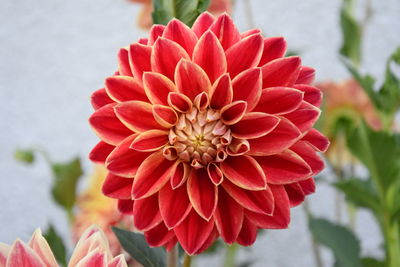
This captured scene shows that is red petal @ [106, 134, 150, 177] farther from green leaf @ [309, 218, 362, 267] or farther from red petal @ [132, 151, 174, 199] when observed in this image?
green leaf @ [309, 218, 362, 267]

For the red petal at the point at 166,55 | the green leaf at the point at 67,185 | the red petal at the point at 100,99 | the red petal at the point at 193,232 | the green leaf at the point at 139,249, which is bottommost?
the green leaf at the point at 67,185

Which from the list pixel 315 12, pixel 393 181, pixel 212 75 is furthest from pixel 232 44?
pixel 315 12

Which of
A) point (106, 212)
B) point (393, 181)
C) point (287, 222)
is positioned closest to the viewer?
point (287, 222)

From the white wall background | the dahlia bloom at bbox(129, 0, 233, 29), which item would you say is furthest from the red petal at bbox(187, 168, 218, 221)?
the white wall background

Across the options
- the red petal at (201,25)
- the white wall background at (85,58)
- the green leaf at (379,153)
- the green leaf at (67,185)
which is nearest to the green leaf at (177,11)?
the red petal at (201,25)

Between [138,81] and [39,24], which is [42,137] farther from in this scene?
[138,81]

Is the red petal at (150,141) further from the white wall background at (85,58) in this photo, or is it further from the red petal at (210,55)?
the white wall background at (85,58)
